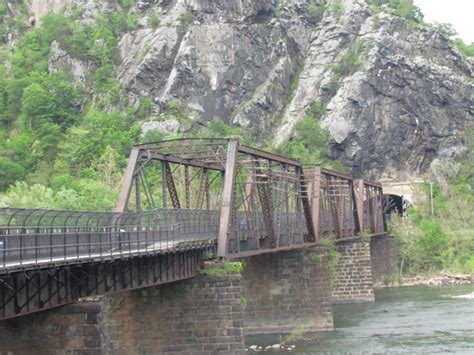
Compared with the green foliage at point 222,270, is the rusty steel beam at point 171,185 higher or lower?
higher

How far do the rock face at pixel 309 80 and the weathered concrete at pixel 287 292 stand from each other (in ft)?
192

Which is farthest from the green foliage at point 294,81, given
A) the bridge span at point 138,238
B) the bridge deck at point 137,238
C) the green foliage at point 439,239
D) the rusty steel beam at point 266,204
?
the rusty steel beam at point 266,204

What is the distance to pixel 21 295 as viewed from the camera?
19.9m

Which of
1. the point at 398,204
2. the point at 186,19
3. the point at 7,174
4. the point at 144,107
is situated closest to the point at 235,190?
the point at 7,174

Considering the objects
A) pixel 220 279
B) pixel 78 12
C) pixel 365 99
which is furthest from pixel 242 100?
pixel 220 279

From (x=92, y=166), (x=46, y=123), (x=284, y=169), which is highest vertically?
(x=46, y=123)

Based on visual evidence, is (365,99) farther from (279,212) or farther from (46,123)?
(279,212)

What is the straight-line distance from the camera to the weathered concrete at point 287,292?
46188 mm

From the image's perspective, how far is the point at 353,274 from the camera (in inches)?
2480

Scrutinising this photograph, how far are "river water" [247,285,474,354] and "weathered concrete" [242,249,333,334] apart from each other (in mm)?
1845

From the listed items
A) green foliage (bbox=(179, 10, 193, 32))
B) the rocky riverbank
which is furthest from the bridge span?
green foliage (bbox=(179, 10, 193, 32))

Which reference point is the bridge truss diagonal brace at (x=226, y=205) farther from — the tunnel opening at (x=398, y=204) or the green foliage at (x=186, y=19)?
the green foliage at (x=186, y=19)

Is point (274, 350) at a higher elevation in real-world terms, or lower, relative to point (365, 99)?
lower

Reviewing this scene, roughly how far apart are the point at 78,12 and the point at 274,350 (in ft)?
313
